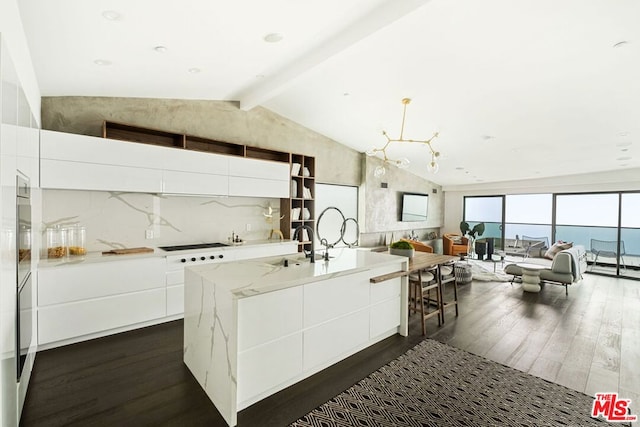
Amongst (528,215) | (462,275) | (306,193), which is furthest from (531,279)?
(306,193)

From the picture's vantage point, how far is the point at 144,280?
3.37 metres

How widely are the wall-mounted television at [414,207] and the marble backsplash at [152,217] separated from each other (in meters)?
4.33

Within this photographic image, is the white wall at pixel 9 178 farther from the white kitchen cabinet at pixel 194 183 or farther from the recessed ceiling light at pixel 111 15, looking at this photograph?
the white kitchen cabinet at pixel 194 183

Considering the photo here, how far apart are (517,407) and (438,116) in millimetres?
3847

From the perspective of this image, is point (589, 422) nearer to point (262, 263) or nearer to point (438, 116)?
point (262, 263)

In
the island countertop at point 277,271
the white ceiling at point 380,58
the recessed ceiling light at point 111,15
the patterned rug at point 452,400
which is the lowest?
the patterned rug at point 452,400

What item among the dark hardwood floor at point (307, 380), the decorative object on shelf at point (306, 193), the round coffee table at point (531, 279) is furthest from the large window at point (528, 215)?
the decorative object on shelf at point (306, 193)

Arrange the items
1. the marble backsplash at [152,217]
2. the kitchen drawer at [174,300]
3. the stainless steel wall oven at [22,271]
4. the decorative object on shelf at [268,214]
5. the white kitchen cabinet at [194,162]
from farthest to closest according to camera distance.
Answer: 1. the decorative object on shelf at [268,214]
2. the white kitchen cabinet at [194,162]
3. the kitchen drawer at [174,300]
4. the marble backsplash at [152,217]
5. the stainless steel wall oven at [22,271]

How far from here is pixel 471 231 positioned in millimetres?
9164

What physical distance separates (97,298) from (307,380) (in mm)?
2305

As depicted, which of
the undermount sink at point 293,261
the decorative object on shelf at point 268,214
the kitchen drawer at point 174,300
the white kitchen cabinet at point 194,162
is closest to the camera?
the undermount sink at point 293,261

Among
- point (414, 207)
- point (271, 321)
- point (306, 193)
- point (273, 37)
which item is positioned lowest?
point (271, 321)

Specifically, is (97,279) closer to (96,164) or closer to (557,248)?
(96,164)

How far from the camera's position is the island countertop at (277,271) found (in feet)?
6.77
